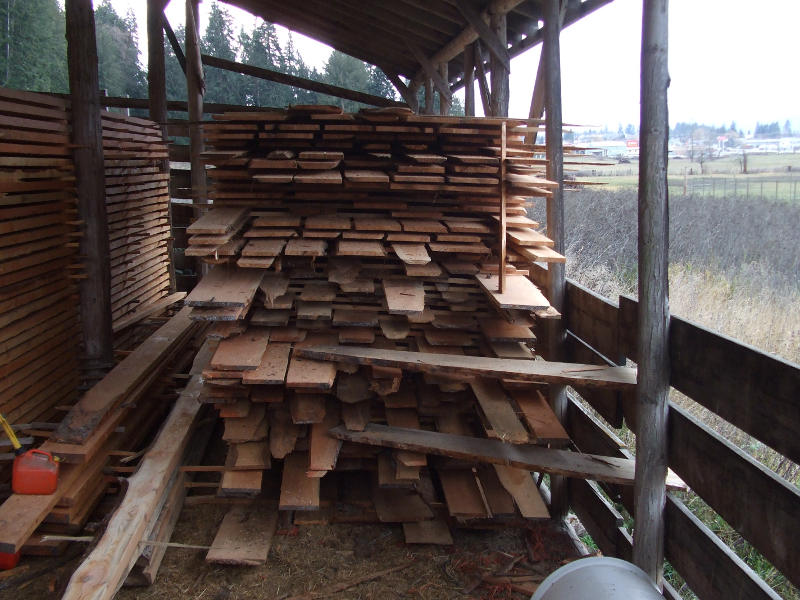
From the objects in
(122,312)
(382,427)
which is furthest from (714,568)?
(122,312)

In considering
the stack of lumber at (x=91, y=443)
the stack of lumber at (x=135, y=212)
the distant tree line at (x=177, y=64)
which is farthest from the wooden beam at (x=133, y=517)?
the distant tree line at (x=177, y=64)

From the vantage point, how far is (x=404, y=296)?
4262mm

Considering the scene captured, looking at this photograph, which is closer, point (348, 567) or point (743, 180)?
point (348, 567)

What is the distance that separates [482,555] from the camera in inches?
168

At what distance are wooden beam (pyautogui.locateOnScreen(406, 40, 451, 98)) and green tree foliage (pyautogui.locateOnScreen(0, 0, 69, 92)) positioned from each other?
2683 centimetres

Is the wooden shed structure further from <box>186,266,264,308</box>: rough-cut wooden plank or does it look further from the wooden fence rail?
<box>186,266,264,308</box>: rough-cut wooden plank

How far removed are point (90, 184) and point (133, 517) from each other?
409 cm

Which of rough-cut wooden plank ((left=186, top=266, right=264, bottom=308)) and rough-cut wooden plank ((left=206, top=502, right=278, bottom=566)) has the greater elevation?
rough-cut wooden plank ((left=186, top=266, right=264, bottom=308))

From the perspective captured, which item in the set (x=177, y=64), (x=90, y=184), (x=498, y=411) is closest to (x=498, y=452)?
(x=498, y=411)

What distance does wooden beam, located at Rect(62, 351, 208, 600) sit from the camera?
3262 millimetres

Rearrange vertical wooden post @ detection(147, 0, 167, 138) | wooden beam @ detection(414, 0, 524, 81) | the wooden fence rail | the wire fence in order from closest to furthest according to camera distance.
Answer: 1. the wooden fence rail
2. wooden beam @ detection(414, 0, 524, 81)
3. vertical wooden post @ detection(147, 0, 167, 138)
4. the wire fence

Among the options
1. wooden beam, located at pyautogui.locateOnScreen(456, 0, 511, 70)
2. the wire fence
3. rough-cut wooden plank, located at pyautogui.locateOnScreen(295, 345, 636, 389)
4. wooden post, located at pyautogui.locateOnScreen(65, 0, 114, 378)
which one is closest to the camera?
rough-cut wooden plank, located at pyautogui.locateOnScreen(295, 345, 636, 389)

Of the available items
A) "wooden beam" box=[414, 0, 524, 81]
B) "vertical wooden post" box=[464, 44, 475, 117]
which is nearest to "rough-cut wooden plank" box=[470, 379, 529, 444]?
"wooden beam" box=[414, 0, 524, 81]

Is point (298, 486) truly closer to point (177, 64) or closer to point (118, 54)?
point (177, 64)
